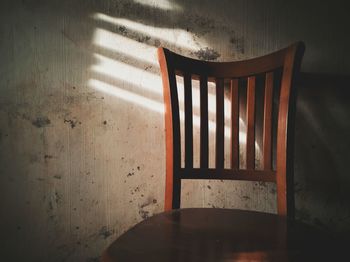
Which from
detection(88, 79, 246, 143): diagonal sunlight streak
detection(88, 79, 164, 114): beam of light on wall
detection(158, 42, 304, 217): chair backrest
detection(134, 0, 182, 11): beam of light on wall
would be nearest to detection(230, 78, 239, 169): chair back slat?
detection(158, 42, 304, 217): chair backrest

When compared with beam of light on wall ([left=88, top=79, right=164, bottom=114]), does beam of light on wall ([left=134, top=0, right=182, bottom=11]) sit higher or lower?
higher

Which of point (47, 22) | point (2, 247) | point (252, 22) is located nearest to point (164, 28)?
point (252, 22)

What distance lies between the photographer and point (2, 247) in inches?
42.3

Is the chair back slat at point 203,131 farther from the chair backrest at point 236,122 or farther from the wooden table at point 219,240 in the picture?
the wooden table at point 219,240

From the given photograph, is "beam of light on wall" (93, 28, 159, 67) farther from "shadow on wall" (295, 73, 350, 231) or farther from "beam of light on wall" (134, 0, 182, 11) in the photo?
"shadow on wall" (295, 73, 350, 231)

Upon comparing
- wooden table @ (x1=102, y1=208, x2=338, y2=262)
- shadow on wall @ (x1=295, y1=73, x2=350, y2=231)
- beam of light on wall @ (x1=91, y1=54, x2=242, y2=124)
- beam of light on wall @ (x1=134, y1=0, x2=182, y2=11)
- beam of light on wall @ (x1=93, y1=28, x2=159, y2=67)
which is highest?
beam of light on wall @ (x1=134, y1=0, x2=182, y2=11)

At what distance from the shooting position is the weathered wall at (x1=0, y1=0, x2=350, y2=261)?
989mm

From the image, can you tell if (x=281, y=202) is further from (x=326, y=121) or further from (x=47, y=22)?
(x=47, y=22)

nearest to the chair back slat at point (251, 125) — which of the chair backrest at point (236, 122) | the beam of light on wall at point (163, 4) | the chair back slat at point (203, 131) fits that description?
the chair backrest at point (236, 122)

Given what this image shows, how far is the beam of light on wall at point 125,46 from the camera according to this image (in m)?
1.03

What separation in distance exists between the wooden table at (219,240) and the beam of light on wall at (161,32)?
0.68 meters

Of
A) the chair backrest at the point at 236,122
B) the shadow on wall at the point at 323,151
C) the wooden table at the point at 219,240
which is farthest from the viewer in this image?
the shadow on wall at the point at 323,151

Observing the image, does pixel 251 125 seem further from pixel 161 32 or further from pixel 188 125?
pixel 161 32

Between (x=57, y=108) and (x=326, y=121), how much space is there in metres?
1.11
